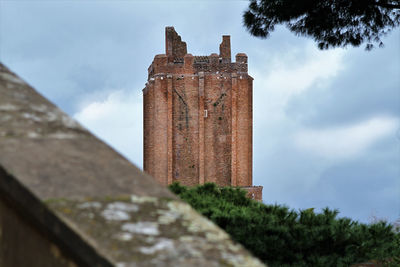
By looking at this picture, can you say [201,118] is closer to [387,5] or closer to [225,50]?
[225,50]

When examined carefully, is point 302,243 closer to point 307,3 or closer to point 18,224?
point 18,224

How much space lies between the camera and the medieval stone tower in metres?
34.4

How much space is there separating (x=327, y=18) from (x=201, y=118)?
78.2 feet

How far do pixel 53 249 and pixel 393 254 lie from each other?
6497 mm

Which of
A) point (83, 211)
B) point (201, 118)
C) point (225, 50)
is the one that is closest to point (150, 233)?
point (83, 211)

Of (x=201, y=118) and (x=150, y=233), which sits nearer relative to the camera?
(x=150, y=233)

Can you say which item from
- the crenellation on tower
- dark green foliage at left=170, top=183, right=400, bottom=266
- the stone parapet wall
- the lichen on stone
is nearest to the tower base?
the crenellation on tower

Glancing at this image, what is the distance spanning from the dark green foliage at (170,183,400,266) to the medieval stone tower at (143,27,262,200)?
27.7 m

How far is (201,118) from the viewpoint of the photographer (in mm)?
34125

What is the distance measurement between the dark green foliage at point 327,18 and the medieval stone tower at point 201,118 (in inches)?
899

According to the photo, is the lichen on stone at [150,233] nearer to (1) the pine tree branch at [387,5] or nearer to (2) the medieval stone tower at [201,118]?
(1) the pine tree branch at [387,5]

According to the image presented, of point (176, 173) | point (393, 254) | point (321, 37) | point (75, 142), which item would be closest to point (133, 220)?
point (75, 142)

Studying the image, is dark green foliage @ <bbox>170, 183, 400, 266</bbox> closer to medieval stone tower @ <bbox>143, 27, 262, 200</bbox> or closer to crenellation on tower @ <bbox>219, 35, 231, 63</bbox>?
medieval stone tower @ <bbox>143, 27, 262, 200</bbox>

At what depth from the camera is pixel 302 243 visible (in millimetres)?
5465
